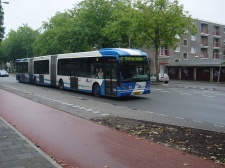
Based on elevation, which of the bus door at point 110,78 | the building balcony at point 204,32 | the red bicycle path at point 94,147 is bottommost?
the red bicycle path at point 94,147

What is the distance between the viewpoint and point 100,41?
126 feet

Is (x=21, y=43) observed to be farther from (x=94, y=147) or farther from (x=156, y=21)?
(x=94, y=147)

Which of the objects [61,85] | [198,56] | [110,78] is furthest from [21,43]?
[110,78]

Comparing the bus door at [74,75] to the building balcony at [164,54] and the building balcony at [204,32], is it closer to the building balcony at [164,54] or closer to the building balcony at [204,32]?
the building balcony at [164,54]

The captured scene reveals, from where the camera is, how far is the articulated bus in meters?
16.2

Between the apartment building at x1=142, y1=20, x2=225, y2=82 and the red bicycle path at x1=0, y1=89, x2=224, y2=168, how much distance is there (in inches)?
1342

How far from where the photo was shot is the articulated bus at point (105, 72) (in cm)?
1616

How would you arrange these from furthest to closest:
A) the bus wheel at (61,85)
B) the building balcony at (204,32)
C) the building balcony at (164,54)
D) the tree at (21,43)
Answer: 1. the tree at (21,43)
2. the building balcony at (204,32)
3. the building balcony at (164,54)
4. the bus wheel at (61,85)

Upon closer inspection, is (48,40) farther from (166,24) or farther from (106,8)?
(166,24)

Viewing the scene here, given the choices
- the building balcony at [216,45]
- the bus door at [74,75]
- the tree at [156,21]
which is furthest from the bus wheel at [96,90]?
the building balcony at [216,45]

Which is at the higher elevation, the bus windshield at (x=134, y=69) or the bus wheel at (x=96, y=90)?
the bus windshield at (x=134, y=69)

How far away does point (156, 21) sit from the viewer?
1284 inches

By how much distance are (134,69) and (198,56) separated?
4923 cm

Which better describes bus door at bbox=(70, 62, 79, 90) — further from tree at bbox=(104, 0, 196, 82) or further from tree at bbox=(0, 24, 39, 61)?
tree at bbox=(0, 24, 39, 61)
